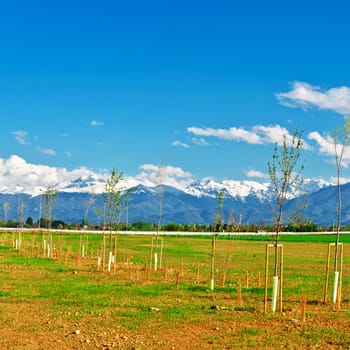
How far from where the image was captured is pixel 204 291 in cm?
2678

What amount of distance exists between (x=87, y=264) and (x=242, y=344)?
90.3 ft

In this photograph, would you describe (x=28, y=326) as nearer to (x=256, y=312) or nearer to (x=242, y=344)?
(x=242, y=344)

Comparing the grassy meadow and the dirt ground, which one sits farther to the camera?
the grassy meadow

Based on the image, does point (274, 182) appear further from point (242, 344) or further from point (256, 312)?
point (242, 344)

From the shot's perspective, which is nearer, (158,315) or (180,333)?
(180,333)

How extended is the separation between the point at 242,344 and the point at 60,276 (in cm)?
1843

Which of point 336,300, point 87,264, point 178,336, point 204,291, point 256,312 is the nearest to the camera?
point 178,336

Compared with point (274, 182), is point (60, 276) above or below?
below

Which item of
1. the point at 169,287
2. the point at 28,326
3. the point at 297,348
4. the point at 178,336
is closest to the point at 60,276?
the point at 169,287

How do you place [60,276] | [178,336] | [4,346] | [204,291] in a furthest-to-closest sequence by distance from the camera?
[60,276]
[204,291]
[178,336]
[4,346]

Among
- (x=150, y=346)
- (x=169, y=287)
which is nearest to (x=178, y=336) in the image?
(x=150, y=346)

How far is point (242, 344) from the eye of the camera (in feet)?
52.2

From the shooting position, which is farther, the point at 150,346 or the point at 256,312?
the point at 256,312

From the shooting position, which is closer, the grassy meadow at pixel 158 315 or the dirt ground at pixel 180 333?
the dirt ground at pixel 180 333
